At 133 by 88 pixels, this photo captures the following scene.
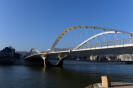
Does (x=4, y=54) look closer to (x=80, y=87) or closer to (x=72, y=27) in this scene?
(x=72, y=27)

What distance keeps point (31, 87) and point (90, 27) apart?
30119mm

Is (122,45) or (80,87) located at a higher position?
(122,45)

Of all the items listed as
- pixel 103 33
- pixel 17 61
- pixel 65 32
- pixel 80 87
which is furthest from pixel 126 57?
pixel 80 87

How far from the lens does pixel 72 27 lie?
182 feet

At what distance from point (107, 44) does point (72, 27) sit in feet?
84.2

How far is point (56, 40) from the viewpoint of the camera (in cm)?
6781

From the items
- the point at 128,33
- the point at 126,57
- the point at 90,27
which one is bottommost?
the point at 126,57

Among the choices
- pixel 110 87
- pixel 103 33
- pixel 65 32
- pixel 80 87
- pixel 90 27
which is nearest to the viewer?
pixel 110 87

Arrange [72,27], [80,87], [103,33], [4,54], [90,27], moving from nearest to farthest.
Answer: [80,87] < [103,33] < [90,27] < [72,27] < [4,54]

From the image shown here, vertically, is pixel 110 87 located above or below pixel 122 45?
below

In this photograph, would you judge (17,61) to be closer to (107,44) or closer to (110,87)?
(107,44)

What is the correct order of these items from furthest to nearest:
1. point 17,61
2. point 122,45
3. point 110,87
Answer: point 17,61 < point 122,45 < point 110,87

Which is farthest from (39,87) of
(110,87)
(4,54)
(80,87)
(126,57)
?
(126,57)

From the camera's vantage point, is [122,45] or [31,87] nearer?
[31,87]
